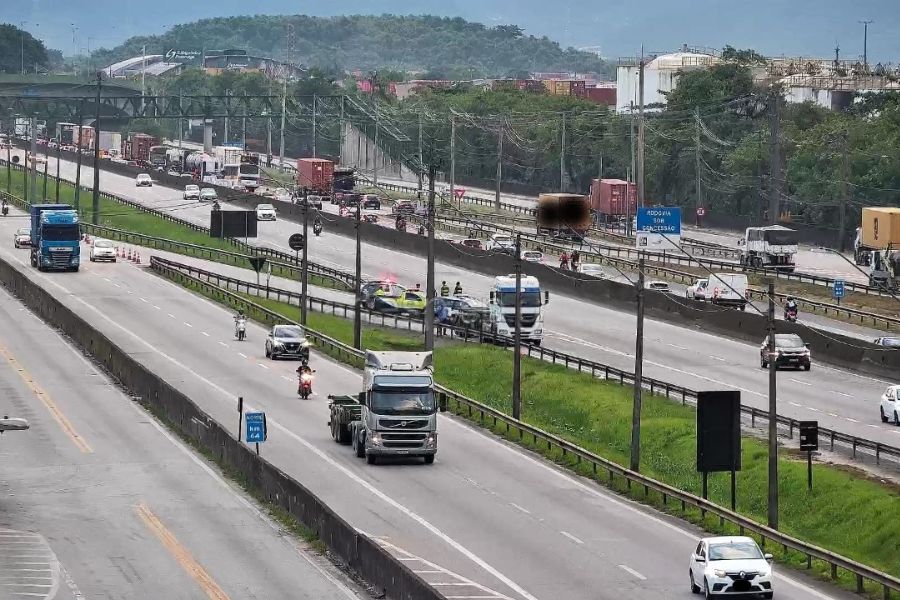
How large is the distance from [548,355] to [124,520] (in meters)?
37.7

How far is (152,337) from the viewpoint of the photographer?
8319cm

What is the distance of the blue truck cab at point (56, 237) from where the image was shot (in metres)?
106

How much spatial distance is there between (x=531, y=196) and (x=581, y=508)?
140m

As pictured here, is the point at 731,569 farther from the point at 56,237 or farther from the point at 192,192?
the point at 192,192

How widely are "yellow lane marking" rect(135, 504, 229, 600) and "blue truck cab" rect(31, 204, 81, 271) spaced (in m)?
62.1

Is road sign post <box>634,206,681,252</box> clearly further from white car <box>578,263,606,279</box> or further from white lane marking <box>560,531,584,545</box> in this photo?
white lane marking <box>560,531,584,545</box>

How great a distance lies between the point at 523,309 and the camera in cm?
8231

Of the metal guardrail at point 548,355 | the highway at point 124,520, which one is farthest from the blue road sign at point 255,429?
the metal guardrail at point 548,355

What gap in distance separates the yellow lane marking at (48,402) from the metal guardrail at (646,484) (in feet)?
→ 34.6

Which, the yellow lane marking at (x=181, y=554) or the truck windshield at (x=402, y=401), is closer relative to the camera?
the yellow lane marking at (x=181, y=554)

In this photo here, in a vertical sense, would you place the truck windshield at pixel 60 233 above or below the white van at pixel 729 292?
above

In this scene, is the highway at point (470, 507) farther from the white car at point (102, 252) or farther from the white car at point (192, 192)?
the white car at point (192, 192)

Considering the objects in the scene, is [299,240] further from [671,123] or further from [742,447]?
[671,123]

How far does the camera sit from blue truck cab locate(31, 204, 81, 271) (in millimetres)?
106000
